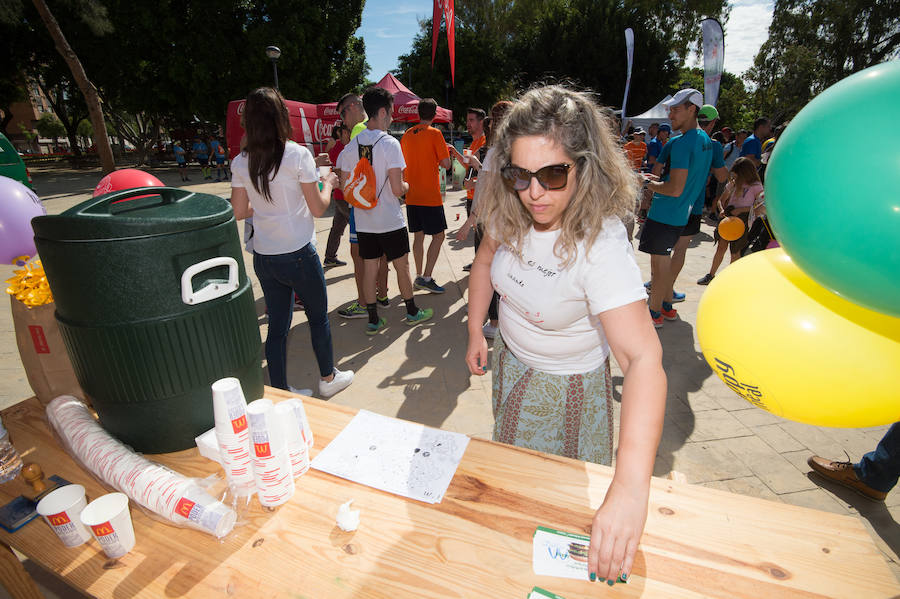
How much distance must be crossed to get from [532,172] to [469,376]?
8.16ft

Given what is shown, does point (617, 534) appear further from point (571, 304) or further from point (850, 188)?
point (850, 188)

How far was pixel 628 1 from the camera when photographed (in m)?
27.3

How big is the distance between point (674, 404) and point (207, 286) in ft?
10.2

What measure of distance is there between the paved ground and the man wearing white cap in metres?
0.57

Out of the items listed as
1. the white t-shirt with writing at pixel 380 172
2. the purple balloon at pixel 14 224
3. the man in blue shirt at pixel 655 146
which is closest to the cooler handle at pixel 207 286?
the purple balloon at pixel 14 224

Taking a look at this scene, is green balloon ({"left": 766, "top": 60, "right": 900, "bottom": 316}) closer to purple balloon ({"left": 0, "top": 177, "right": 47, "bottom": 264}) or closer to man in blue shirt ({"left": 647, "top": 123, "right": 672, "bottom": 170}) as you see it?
purple balloon ({"left": 0, "top": 177, "right": 47, "bottom": 264})

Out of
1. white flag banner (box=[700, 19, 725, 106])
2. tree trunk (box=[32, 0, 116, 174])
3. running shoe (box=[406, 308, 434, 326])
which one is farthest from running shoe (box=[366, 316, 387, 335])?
tree trunk (box=[32, 0, 116, 174])

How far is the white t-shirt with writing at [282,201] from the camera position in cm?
243

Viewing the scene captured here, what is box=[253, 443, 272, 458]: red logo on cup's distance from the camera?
0.98 meters

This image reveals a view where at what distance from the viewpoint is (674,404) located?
3.08 meters

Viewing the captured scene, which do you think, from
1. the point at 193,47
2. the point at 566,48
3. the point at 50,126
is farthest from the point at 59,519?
the point at 50,126

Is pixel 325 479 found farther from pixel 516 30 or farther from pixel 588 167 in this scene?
pixel 516 30

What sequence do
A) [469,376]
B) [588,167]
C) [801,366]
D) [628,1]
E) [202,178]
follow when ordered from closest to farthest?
[801,366] → [588,167] → [469,376] → [202,178] → [628,1]

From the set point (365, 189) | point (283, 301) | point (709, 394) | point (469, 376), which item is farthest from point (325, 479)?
point (709, 394)
